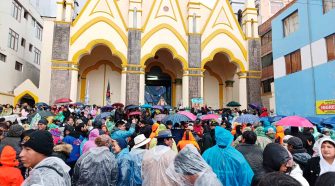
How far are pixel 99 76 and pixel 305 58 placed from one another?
57.7 feet

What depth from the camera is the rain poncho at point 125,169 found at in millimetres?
4131

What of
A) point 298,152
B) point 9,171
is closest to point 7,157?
point 9,171

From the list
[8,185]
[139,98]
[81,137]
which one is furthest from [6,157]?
[139,98]

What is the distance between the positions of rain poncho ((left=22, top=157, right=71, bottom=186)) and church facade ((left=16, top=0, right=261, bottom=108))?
1864 centimetres

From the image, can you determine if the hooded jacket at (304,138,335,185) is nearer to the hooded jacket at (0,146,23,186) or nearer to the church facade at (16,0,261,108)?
the hooded jacket at (0,146,23,186)

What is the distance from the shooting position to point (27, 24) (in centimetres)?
2859

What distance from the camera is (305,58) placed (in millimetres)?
17266

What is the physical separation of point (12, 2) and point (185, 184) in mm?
28064

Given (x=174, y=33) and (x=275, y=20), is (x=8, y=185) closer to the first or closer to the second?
(x=174, y=33)

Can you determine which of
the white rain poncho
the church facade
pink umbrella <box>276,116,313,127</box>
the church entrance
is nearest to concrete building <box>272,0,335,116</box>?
the church facade

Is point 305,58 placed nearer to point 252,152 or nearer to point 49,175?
point 252,152

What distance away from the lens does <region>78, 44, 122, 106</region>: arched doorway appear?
79.6 feet

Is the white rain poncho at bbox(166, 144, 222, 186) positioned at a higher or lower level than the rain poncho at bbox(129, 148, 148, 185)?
higher

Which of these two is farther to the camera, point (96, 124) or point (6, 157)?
point (96, 124)
